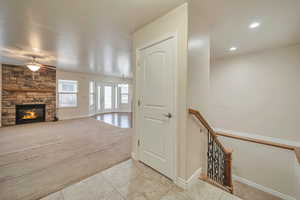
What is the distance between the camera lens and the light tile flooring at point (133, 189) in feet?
4.81

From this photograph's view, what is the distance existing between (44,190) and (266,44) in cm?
517

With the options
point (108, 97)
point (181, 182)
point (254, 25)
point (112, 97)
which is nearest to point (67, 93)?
point (108, 97)

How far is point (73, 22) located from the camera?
2.09 meters

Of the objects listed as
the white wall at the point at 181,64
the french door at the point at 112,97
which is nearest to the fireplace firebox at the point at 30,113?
the french door at the point at 112,97

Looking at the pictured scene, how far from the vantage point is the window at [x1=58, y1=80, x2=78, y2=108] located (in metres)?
6.11

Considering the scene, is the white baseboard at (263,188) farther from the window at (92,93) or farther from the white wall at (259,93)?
the window at (92,93)

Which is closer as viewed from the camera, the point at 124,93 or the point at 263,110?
the point at 263,110

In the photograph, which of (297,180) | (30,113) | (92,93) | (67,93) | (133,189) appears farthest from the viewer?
(92,93)

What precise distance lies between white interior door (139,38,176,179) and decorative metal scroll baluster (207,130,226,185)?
1.10 m

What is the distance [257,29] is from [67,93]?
7666 millimetres

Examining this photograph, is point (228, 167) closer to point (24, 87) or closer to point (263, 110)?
point (263, 110)

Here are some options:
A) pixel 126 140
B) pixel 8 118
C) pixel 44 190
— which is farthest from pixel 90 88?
pixel 44 190

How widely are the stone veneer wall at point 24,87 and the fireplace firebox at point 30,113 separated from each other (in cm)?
14

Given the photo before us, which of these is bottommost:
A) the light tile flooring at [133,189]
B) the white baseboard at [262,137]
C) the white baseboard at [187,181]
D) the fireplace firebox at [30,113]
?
the light tile flooring at [133,189]
